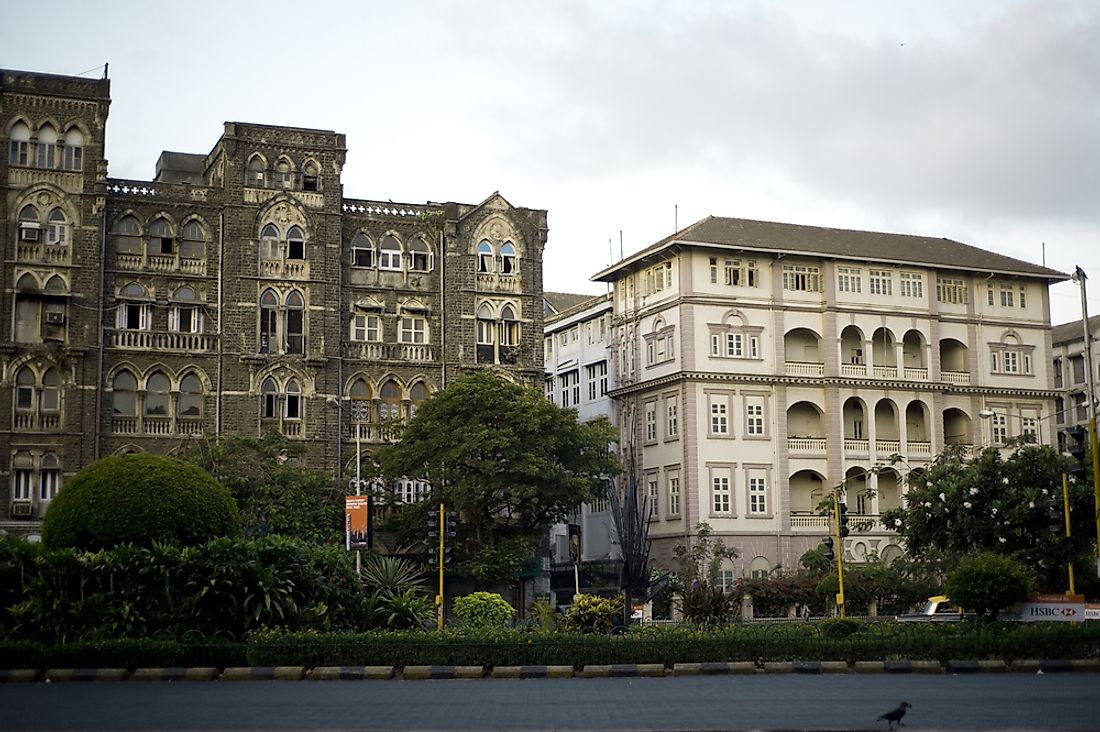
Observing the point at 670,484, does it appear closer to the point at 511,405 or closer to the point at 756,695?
the point at 511,405

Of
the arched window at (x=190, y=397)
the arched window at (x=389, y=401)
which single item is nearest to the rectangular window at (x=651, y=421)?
the arched window at (x=389, y=401)

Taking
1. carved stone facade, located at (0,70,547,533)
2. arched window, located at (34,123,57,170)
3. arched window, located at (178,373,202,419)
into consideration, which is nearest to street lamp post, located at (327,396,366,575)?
carved stone facade, located at (0,70,547,533)

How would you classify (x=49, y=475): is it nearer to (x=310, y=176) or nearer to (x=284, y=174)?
(x=284, y=174)

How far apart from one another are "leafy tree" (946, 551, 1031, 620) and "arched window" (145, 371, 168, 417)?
35669 mm

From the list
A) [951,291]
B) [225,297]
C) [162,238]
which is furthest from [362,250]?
[951,291]

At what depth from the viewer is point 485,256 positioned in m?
67.6

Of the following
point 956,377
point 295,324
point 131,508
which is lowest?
point 131,508

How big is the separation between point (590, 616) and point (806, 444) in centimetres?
3751

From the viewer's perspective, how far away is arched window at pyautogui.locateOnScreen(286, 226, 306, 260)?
63812 mm

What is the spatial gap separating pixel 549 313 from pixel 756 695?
6405 cm

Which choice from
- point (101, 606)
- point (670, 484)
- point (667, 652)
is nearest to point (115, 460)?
→ point (101, 606)

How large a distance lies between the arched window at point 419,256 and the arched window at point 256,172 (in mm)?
7219

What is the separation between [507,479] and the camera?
58.8 meters

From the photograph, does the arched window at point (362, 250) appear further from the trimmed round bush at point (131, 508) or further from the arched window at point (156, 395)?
the trimmed round bush at point (131, 508)
